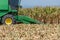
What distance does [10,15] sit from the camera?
42.6 feet

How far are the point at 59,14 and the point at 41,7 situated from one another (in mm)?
1644

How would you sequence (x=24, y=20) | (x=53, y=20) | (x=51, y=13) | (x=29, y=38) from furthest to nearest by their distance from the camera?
(x=51, y=13) < (x=53, y=20) < (x=24, y=20) < (x=29, y=38)

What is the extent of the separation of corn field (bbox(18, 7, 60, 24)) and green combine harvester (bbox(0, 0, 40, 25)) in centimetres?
205

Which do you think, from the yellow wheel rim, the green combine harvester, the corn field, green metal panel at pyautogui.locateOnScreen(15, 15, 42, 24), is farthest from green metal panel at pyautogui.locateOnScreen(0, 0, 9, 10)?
the corn field

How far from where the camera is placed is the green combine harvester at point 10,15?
12.9 m

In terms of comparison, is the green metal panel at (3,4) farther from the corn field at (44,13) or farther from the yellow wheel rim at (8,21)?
the corn field at (44,13)

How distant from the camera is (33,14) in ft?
50.9

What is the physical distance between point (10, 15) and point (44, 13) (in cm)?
336

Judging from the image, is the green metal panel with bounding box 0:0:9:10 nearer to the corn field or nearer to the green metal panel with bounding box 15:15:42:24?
the green metal panel with bounding box 15:15:42:24

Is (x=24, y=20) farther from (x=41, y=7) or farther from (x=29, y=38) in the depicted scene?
(x=29, y=38)

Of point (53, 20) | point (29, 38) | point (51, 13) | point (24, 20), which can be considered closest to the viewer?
point (29, 38)

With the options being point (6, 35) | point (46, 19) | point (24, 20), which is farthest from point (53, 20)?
point (6, 35)


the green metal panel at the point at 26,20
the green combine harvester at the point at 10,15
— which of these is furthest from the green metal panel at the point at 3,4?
the green metal panel at the point at 26,20

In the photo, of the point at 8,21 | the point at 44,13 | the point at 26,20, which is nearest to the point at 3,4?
the point at 8,21
